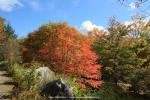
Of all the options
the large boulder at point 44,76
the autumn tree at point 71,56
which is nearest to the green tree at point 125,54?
the autumn tree at point 71,56

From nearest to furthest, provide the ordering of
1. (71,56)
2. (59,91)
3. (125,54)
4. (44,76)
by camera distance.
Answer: (59,91) < (44,76) < (71,56) < (125,54)

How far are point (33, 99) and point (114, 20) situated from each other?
18.6 meters

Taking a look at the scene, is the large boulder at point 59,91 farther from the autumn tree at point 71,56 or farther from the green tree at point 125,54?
the green tree at point 125,54

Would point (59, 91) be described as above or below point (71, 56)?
below

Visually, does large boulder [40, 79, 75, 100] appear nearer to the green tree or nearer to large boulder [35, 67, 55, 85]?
large boulder [35, 67, 55, 85]

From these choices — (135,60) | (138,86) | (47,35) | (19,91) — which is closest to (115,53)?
(135,60)

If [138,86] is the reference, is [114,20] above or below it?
above

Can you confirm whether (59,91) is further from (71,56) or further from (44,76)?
(71,56)

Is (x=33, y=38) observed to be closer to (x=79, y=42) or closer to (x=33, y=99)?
(x=79, y=42)

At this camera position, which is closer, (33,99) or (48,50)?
(33,99)

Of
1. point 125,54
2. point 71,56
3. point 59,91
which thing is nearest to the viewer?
point 59,91

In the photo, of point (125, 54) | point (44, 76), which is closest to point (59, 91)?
point (44, 76)

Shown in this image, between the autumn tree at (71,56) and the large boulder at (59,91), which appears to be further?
the autumn tree at (71,56)

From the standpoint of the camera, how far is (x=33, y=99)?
12.0 metres
